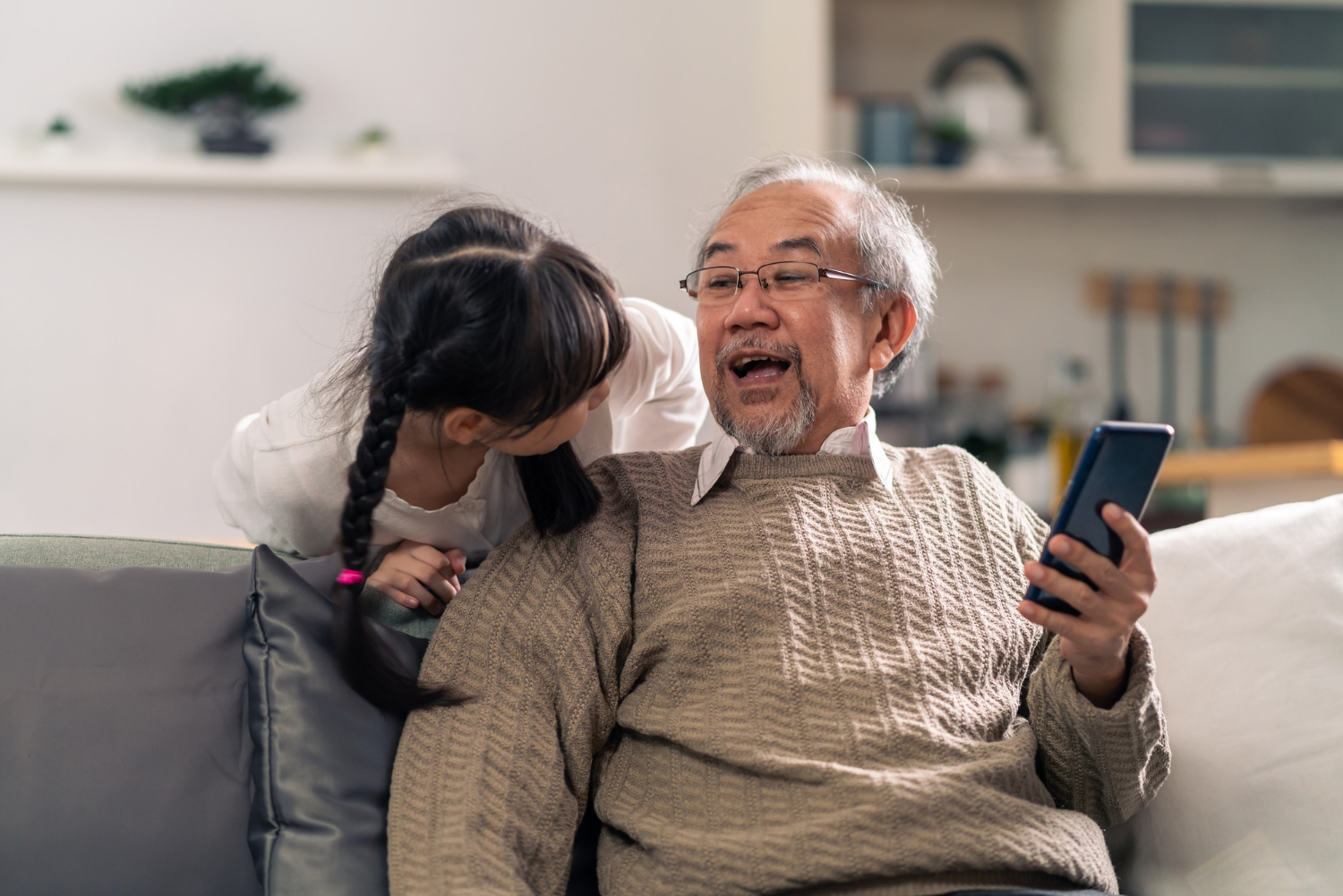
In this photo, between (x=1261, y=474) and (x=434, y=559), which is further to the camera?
(x=1261, y=474)

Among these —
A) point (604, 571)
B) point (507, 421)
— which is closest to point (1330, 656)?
point (604, 571)

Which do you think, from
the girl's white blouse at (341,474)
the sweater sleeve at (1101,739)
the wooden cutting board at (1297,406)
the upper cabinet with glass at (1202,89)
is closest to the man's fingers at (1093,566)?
the sweater sleeve at (1101,739)

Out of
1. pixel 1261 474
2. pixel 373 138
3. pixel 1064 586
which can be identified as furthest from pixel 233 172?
pixel 1261 474

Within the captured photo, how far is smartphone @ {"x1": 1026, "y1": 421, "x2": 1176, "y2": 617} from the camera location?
37.3 inches

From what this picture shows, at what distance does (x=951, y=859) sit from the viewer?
3.44 ft

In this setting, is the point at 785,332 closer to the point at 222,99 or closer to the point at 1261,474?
the point at 1261,474

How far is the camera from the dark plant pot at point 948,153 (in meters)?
3.42

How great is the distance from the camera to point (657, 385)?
5.25 feet

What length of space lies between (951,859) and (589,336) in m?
0.65

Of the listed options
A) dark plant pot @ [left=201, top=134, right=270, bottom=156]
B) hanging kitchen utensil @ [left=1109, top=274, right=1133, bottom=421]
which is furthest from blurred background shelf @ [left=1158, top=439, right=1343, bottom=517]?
dark plant pot @ [left=201, top=134, right=270, bottom=156]

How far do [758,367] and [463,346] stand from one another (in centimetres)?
42

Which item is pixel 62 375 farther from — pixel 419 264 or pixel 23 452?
pixel 419 264

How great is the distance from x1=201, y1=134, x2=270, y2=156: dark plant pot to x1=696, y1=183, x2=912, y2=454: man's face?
208cm

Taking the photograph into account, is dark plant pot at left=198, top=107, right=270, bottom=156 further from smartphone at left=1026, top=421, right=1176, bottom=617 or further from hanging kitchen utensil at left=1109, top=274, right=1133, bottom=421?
hanging kitchen utensil at left=1109, top=274, right=1133, bottom=421
